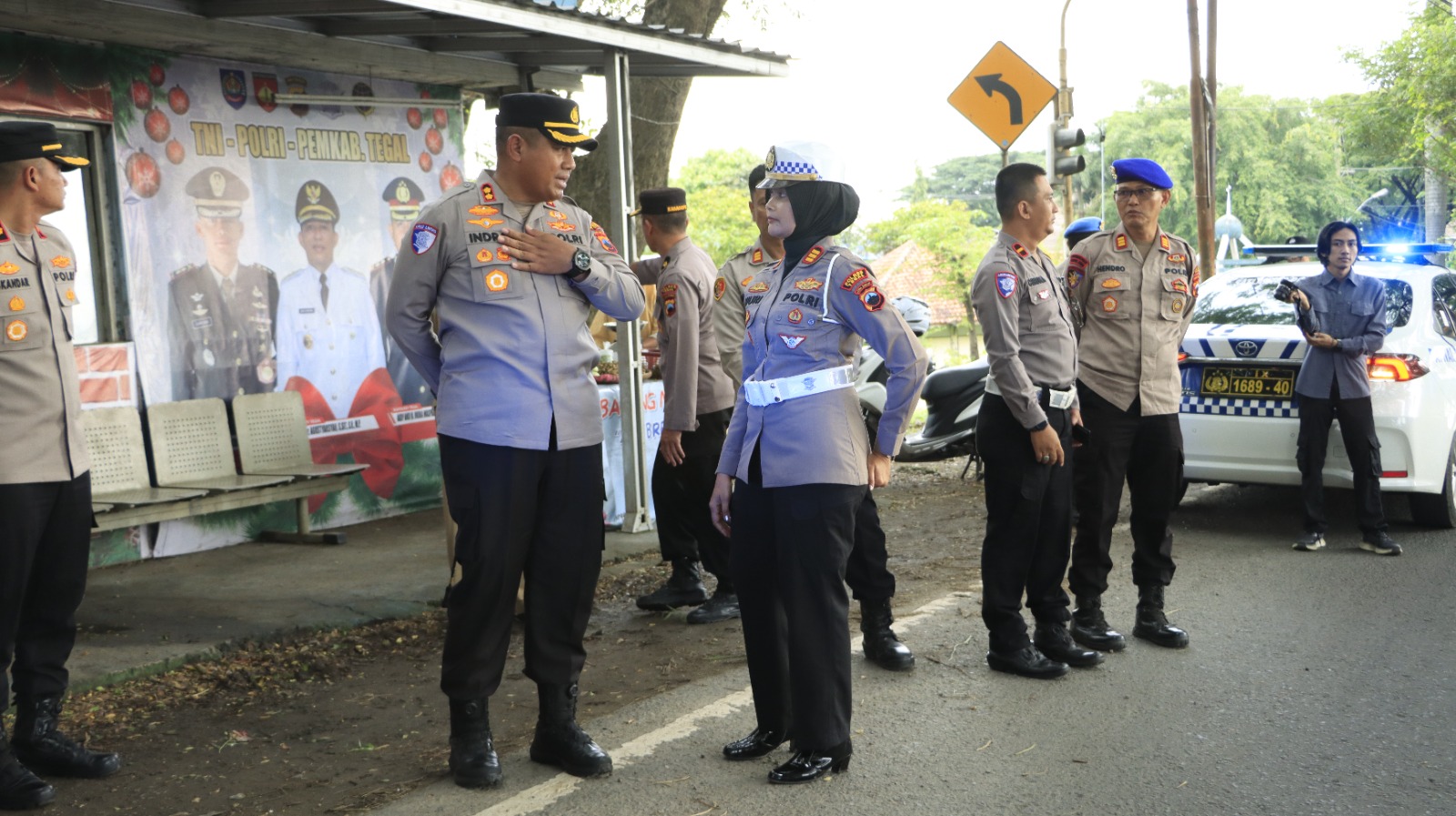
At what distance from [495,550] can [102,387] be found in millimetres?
4657

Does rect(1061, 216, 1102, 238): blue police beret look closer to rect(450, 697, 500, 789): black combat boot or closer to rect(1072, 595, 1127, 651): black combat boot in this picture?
rect(1072, 595, 1127, 651): black combat boot

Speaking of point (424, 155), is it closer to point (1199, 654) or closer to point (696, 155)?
point (1199, 654)

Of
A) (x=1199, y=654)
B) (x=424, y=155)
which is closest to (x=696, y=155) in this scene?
(x=424, y=155)

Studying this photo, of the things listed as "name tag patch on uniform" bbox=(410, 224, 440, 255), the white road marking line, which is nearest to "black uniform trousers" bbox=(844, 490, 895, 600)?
the white road marking line

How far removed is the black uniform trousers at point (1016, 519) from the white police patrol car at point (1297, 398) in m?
3.41

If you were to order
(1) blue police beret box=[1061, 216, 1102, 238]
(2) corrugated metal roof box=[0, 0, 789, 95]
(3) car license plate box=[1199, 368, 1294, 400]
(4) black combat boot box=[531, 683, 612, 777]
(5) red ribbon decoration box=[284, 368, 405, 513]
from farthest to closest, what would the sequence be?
(5) red ribbon decoration box=[284, 368, 405, 513], (1) blue police beret box=[1061, 216, 1102, 238], (3) car license plate box=[1199, 368, 1294, 400], (2) corrugated metal roof box=[0, 0, 789, 95], (4) black combat boot box=[531, 683, 612, 777]

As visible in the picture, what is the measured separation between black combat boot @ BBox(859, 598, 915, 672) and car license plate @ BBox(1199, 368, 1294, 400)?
4.02 meters

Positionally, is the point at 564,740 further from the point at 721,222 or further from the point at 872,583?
the point at 721,222

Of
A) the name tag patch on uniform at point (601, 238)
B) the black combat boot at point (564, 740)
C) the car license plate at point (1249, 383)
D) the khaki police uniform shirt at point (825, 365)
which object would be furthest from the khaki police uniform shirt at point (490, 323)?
the car license plate at point (1249, 383)

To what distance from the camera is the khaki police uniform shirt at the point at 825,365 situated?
171 inches

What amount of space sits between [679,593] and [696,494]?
586mm

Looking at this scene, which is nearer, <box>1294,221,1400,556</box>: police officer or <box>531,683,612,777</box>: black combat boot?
<box>531,683,612,777</box>: black combat boot

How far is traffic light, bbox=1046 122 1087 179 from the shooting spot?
12.4 metres

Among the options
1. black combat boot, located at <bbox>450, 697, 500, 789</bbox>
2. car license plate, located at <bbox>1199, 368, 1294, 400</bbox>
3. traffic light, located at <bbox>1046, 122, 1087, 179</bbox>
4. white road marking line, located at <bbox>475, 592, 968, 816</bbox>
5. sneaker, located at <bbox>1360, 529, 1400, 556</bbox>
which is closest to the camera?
white road marking line, located at <bbox>475, 592, 968, 816</bbox>
